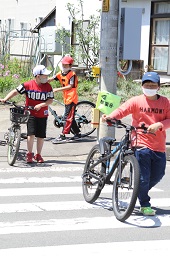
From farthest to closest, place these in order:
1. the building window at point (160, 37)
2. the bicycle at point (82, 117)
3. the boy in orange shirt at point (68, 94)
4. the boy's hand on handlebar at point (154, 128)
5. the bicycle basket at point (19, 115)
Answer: the building window at point (160, 37)
the bicycle at point (82, 117)
the boy in orange shirt at point (68, 94)
the bicycle basket at point (19, 115)
the boy's hand on handlebar at point (154, 128)

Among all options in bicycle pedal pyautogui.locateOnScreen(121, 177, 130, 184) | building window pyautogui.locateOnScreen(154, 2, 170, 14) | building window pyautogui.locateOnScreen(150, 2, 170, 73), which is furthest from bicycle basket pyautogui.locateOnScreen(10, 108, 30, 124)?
building window pyautogui.locateOnScreen(154, 2, 170, 14)

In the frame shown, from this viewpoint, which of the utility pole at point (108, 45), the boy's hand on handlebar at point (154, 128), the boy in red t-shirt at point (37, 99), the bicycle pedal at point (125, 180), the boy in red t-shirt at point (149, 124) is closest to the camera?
the boy's hand on handlebar at point (154, 128)

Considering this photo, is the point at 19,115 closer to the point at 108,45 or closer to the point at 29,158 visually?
the point at 29,158

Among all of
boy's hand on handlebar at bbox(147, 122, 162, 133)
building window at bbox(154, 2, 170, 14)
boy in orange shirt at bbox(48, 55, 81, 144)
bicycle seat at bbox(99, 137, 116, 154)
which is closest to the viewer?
boy's hand on handlebar at bbox(147, 122, 162, 133)

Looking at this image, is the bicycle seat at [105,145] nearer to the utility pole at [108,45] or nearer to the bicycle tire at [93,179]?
the bicycle tire at [93,179]

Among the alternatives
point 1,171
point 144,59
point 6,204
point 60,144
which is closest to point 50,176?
point 1,171

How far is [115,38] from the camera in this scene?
1061 centimetres

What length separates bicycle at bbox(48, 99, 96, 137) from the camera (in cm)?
1262

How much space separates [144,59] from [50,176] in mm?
13833

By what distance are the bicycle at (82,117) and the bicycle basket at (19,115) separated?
2819 millimetres

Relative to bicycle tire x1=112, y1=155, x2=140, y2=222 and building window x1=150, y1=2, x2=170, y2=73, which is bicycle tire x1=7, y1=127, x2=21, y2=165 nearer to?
bicycle tire x1=112, y1=155, x2=140, y2=222

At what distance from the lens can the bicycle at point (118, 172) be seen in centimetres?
648

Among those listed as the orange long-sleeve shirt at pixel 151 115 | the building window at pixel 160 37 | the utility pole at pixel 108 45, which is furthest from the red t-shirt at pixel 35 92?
the building window at pixel 160 37

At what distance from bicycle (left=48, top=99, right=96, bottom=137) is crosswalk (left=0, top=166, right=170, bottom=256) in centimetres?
381
